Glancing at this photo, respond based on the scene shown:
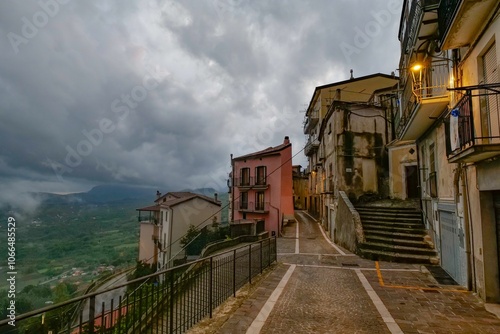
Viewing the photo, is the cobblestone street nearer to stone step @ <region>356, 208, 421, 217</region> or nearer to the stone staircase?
the stone staircase

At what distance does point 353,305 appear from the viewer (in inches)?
245

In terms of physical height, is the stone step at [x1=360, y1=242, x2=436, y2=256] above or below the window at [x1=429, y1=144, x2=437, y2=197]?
below

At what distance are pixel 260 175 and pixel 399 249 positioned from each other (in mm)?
19177

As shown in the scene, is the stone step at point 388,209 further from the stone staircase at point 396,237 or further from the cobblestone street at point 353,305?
the cobblestone street at point 353,305

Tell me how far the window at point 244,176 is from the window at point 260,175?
4.64 ft

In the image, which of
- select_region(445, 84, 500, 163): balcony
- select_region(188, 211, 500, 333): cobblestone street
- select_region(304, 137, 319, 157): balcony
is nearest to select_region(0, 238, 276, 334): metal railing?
select_region(188, 211, 500, 333): cobblestone street

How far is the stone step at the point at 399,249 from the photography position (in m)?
11.0

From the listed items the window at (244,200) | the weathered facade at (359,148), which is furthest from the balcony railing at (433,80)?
the window at (244,200)

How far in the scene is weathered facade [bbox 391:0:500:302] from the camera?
227 inches

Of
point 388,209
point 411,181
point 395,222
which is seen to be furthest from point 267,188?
point 395,222

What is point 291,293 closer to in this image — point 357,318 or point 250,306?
point 250,306

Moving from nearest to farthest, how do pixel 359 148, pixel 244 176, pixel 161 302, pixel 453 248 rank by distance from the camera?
pixel 161 302 < pixel 453 248 < pixel 359 148 < pixel 244 176

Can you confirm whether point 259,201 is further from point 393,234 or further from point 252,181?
point 393,234

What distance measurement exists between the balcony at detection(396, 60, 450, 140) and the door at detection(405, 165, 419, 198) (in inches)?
280
